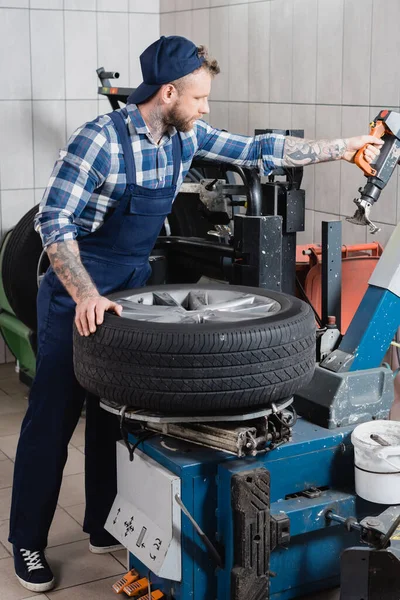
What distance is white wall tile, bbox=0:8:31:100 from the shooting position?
4.95 meters

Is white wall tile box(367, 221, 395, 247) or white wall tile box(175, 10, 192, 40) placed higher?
white wall tile box(175, 10, 192, 40)

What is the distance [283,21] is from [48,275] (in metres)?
2.32

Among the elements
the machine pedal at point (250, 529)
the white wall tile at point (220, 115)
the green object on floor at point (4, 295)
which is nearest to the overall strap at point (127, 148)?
the machine pedal at point (250, 529)

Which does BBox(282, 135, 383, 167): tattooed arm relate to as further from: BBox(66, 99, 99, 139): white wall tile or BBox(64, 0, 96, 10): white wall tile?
BBox(64, 0, 96, 10): white wall tile

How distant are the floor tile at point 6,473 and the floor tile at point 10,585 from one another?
2.05ft

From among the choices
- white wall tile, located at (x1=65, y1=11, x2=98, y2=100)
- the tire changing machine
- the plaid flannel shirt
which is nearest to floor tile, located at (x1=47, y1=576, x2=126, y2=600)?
the tire changing machine

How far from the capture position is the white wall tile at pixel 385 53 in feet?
12.2

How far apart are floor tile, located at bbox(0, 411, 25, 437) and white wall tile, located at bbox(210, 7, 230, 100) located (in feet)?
6.90

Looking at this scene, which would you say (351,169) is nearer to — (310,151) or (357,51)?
(357,51)

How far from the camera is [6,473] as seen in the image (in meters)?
3.68

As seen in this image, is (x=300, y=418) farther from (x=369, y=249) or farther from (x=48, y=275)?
(x=369, y=249)

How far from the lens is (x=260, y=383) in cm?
223

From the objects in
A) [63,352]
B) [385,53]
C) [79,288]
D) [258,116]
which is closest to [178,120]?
[79,288]

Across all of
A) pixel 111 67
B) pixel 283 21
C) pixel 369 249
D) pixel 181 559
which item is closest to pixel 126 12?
pixel 111 67
